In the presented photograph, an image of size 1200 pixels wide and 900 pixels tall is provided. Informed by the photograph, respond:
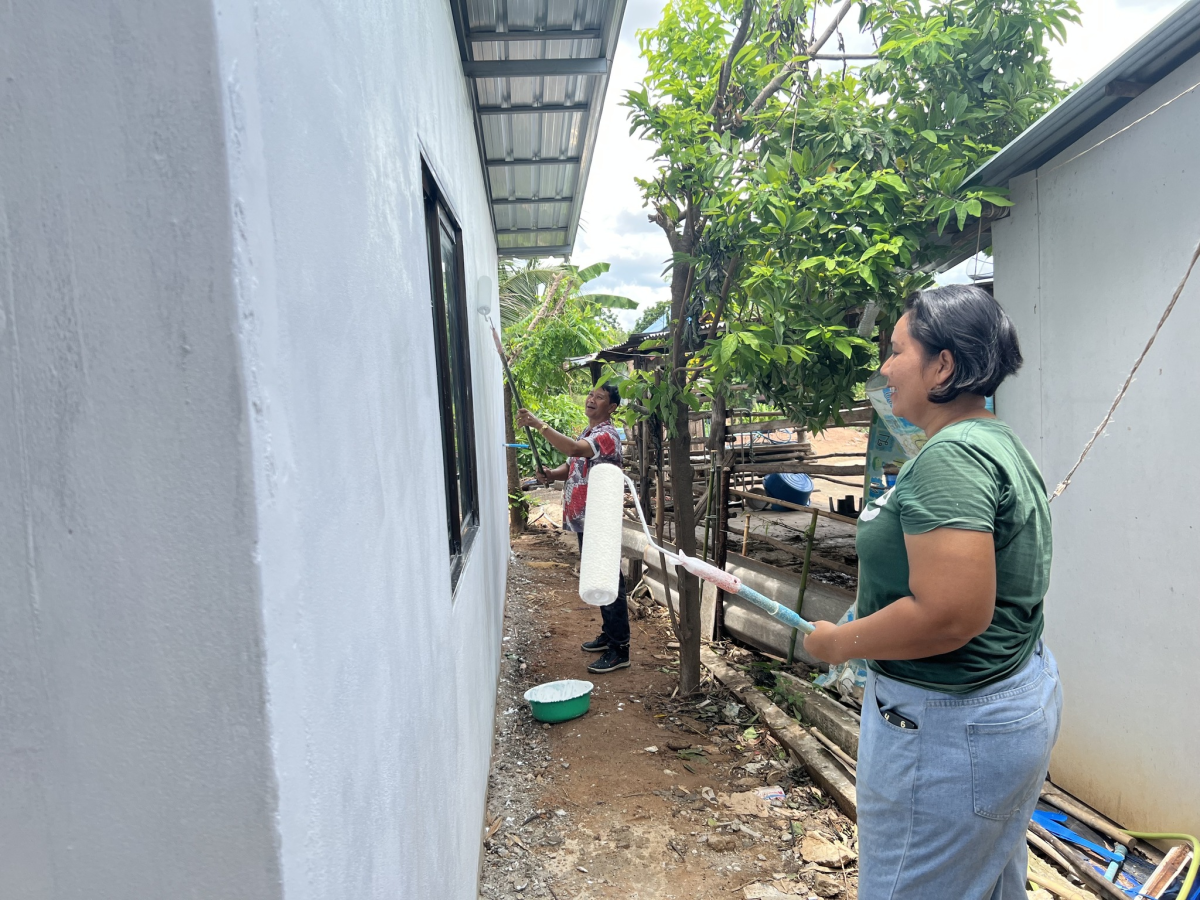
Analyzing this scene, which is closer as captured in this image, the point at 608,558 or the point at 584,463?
the point at 608,558

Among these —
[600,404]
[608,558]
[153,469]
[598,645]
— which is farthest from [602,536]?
[598,645]

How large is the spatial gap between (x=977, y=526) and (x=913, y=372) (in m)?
0.41

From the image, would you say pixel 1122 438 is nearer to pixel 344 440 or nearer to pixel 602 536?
pixel 602 536

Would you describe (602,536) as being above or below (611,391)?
below

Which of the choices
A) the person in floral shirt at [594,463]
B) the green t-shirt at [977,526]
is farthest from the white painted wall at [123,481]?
the person in floral shirt at [594,463]

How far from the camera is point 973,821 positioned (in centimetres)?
157

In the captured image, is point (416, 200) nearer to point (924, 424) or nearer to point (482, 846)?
point (924, 424)

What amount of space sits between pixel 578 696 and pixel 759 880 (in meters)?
1.69

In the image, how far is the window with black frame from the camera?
2.74 meters

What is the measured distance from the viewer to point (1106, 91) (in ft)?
A: 9.56

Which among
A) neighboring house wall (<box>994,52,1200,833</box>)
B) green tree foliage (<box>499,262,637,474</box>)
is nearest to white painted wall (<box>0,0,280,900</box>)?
neighboring house wall (<box>994,52,1200,833</box>)

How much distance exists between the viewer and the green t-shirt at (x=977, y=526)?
1474 millimetres

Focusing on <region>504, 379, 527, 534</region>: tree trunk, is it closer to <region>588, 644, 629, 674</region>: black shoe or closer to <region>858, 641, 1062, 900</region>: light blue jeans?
<region>588, 644, 629, 674</region>: black shoe

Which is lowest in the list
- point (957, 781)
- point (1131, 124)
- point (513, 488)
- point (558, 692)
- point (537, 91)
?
point (558, 692)
